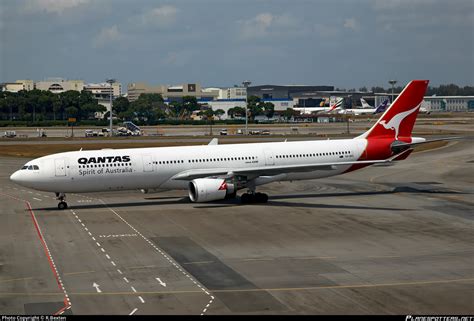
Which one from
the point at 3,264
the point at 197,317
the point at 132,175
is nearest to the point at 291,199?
the point at 132,175

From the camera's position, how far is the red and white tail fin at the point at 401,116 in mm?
58750

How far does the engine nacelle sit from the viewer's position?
164 ft

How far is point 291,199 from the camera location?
5578 cm

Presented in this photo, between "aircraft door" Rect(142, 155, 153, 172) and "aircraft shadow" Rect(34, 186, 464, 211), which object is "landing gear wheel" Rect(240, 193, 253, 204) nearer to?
"aircraft shadow" Rect(34, 186, 464, 211)

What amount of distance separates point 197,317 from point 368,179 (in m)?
47.0

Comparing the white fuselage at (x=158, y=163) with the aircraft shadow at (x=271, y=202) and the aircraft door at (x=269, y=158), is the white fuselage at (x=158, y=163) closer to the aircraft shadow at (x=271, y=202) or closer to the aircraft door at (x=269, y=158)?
the aircraft door at (x=269, y=158)

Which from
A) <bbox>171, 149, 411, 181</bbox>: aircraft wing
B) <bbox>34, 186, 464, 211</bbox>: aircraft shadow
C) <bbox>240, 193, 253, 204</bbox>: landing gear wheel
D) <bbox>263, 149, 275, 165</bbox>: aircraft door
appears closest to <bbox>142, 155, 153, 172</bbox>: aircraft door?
<bbox>171, 149, 411, 181</bbox>: aircraft wing

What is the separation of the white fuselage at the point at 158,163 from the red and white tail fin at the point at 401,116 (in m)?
2.23

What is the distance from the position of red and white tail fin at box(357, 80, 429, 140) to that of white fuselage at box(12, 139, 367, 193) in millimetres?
2228

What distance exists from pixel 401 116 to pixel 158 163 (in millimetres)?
22283

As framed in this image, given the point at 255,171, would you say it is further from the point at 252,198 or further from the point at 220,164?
the point at 220,164

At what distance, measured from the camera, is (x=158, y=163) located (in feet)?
170
